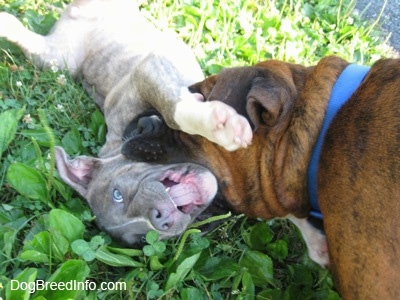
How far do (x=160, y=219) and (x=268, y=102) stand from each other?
875 mm

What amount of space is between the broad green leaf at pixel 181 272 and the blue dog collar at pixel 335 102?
741mm

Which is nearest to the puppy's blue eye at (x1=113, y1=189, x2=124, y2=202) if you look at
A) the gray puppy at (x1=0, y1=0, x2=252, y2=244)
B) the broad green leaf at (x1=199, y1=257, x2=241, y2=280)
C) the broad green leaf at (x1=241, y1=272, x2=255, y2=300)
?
the gray puppy at (x1=0, y1=0, x2=252, y2=244)

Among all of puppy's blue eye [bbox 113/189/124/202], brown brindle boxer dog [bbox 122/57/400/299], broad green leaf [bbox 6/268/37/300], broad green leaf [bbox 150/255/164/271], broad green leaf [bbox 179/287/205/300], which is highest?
brown brindle boxer dog [bbox 122/57/400/299]

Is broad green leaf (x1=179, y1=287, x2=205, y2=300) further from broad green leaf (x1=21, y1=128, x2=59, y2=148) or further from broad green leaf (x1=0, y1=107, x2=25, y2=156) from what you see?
broad green leaf (x1=0, y1=107, x2=25, y2=156)

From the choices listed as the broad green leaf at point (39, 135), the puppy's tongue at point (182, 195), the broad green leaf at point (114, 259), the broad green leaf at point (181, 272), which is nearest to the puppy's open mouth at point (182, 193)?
the puppy's tongue at point (182, 195)

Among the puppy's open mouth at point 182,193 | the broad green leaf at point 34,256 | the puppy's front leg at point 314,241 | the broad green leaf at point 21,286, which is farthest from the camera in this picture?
the puppy's front leg at point 314,241

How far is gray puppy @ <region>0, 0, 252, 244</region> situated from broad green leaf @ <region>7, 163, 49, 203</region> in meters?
0.14

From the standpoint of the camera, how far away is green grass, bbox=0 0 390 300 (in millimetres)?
3293

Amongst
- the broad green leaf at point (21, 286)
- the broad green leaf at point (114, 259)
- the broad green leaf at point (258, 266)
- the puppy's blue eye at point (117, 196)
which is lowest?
the broad green leaf at point (258, 266)

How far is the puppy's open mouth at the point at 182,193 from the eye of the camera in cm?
336

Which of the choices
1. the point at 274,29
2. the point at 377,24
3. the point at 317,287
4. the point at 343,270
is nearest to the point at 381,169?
the point at 343,270

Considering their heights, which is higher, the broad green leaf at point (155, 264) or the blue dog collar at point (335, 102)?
the blue dog collar at point (335, 102)

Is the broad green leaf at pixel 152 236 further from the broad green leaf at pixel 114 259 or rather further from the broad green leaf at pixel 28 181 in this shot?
the broad green leaf at pixel 28 181

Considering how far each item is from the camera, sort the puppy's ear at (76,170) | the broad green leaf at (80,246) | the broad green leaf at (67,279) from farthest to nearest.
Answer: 1. the puppy's ear at (76,170)
2. the broad green leaf at (80,246)
3. the broad green leaf at (67,279)
